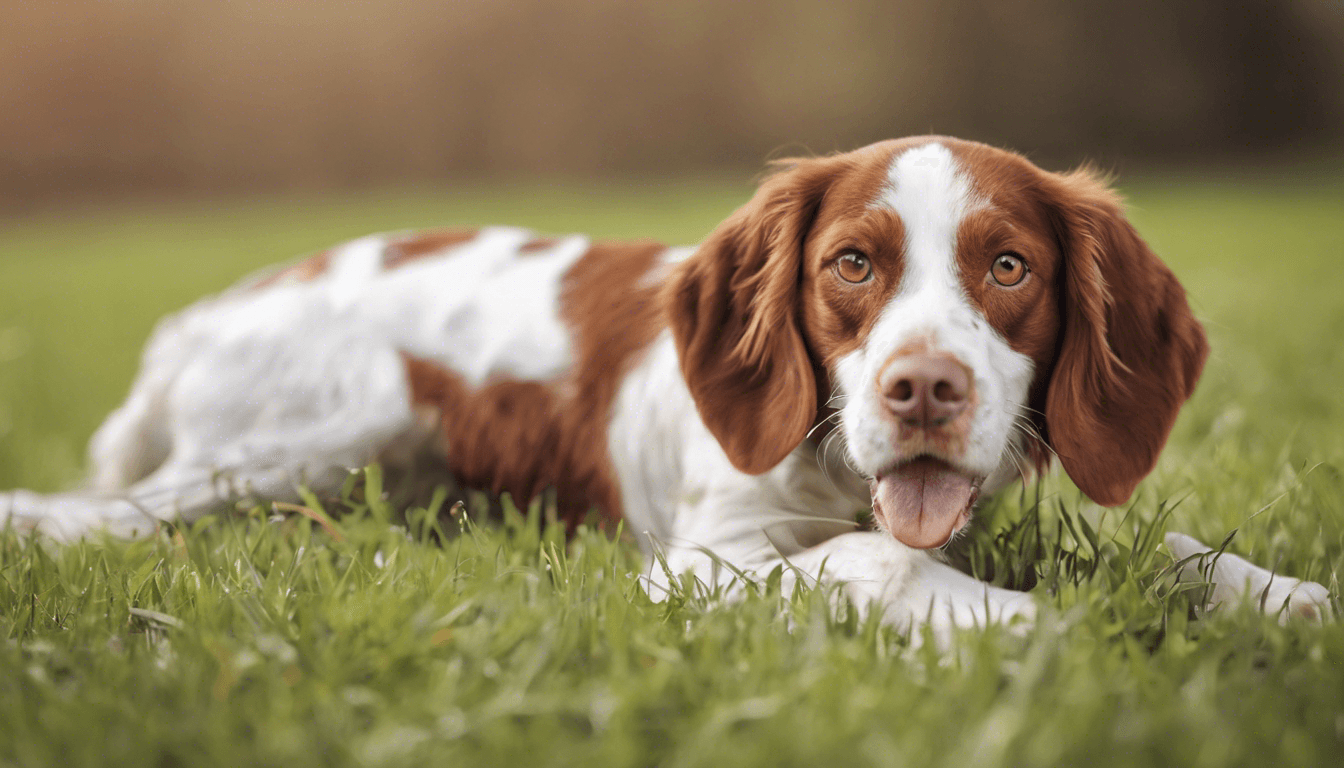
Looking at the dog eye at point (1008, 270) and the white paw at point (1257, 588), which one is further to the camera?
the dog eye at point (1008, 270)

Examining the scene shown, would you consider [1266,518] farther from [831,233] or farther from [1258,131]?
[1258,131]

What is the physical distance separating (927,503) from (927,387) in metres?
0.26

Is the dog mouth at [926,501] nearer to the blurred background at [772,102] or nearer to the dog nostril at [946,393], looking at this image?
the dog nostril at [946,393]

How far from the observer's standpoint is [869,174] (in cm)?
203

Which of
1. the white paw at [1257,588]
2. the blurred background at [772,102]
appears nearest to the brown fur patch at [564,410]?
the white paw at [1257,588]

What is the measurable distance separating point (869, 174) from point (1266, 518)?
123 centimetres

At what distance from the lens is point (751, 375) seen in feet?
6.97

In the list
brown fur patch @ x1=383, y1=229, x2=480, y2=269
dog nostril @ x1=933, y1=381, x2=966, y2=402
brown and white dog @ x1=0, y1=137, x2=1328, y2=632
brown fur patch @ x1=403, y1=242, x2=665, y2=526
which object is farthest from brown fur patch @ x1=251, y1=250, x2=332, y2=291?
dog nostril @ x1=933, y1=381, x2=966, y2=402

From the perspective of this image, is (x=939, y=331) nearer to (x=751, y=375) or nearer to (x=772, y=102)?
(x=751, y=375)

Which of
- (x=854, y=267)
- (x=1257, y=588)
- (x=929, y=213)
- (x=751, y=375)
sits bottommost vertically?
(x=1257, y=588)

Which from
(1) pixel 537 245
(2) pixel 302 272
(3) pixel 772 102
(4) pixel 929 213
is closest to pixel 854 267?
(4) pixel 929 213

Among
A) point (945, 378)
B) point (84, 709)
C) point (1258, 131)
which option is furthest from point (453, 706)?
point (1258, 131)

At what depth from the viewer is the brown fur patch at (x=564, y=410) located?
251cm

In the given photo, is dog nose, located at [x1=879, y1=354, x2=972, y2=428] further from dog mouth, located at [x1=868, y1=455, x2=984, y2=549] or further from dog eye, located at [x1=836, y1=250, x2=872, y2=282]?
dog eye, located at [x1=836, y1=250, x2=872, y2=282]
